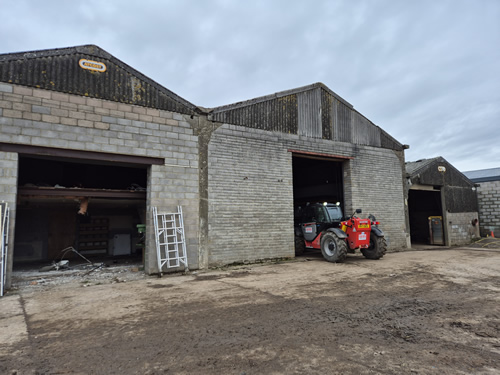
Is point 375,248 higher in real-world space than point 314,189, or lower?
lower

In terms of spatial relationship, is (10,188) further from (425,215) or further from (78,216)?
(425,215)

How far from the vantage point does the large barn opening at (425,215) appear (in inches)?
694

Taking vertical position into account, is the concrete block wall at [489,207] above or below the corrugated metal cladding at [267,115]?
below

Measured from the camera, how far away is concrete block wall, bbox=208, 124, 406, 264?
9.59 m

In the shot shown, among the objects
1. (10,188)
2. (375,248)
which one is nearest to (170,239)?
(10,188)

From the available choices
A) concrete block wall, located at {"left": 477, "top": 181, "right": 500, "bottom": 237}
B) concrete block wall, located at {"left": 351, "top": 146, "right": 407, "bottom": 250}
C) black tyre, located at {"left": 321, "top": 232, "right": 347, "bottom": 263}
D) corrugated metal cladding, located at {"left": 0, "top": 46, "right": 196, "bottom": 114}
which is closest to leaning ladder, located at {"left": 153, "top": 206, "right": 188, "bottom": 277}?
corrugated metal cladding, located at {"left": 0, "top": 46, "right": 196, "bottom": 114}

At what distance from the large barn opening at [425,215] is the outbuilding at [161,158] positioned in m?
5.11

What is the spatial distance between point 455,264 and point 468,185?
481 inches

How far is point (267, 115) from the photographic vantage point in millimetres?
10992

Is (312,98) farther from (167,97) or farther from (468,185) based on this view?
(468,185)

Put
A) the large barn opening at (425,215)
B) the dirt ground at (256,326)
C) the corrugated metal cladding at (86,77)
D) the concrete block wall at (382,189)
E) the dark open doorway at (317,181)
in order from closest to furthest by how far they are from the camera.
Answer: the dirt ground at (256,326) < the corrugated metal cladding at (86,77) < the concrete block wall at (382,189) < the dark open doorway at (317,181) < the large barn opening at (425,215)

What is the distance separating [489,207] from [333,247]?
1549 centimetres

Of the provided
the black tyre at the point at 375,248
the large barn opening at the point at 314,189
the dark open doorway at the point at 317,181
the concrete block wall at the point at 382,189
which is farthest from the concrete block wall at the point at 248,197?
the concrete block wall at the point at 382,189

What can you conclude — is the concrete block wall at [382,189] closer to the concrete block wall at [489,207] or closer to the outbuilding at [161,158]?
the outbuilding at [161,158]
